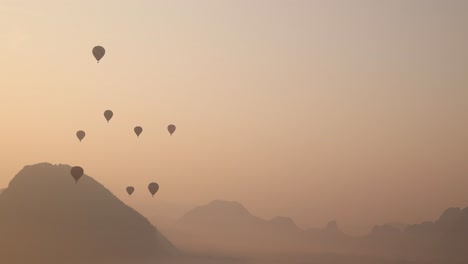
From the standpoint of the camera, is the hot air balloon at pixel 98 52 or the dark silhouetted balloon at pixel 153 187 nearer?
the hot air balloon at pixel 98 52

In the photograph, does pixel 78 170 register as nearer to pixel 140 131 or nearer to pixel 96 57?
pixel 140 131

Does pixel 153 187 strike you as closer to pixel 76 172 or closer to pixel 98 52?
pixel 76 172

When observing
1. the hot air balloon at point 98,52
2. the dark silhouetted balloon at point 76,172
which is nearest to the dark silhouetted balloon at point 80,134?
the dark silhouetted balloon at point 76,172

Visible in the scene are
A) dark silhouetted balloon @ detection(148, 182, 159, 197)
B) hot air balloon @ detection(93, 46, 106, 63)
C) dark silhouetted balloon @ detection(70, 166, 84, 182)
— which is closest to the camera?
hot air balloon @ detection(93, 46, 106, 63)

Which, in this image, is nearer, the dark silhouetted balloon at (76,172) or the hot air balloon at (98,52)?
the hot air balloon at (98,52)

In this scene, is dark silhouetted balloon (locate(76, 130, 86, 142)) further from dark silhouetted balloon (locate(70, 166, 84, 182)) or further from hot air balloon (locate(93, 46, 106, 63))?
hot air balloon (locate(93, 46, 106, 63))

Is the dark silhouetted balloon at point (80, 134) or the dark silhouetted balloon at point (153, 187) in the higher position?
the dark silhouetted balloon at point (80, 134)

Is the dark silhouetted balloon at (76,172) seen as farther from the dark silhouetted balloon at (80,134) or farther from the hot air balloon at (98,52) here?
the hot air balloon at (98,52)

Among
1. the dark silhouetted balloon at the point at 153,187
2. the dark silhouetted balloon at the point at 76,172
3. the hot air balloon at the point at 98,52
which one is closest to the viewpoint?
the hot air balloon at the point at 98,52

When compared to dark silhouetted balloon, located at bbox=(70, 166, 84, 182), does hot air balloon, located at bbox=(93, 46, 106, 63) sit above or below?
above

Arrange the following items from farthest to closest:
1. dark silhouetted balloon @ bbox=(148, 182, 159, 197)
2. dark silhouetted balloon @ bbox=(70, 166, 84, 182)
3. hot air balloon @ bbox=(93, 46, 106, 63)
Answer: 1. dark silhouetted balloon @ bbox=(148, 182, 159, 197)
2. dark silhouetted balloon @ bbox=(70, 166, 84, 182)
3. hot air balloon @ bbox=(93, 46, 106, 63)

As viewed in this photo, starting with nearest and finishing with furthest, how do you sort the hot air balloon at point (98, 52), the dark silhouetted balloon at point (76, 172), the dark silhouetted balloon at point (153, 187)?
1. the hot air balloon at point (98, 52)
2. the dark silhouetted balloon at point (76, 172)
3. the dark silhouetted balloon at point (153, 187)

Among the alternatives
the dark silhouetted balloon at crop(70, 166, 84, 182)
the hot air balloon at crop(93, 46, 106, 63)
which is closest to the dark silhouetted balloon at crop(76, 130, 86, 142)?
the dark silhouetted balloon at crop(70, 166, 84, 182)

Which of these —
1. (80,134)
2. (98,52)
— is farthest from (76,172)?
(98,52)
